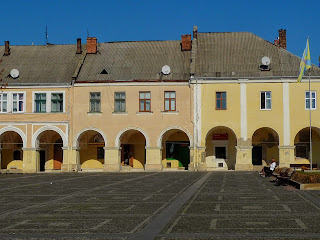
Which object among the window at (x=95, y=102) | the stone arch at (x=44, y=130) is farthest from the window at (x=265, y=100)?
the stone arch at (x=44, y=130)

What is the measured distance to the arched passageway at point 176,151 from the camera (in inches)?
1991

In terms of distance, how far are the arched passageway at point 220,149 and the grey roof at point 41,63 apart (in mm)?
14560

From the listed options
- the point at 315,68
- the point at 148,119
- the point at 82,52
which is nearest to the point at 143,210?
the point at 148,119

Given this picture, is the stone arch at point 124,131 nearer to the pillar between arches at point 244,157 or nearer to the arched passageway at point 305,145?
the pillar between arches at point 244,157

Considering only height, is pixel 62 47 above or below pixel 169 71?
above

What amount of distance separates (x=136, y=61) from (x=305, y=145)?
1788cm

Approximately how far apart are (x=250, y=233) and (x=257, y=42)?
42.0 meters

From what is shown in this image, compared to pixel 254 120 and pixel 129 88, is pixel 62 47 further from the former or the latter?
pixel 254 120

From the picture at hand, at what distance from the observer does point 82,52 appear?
5322 centimetres

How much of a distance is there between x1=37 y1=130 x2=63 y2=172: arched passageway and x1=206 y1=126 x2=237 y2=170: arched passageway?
14.5 meters

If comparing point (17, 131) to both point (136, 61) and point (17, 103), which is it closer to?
point (17, 103)

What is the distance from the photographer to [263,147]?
164 feet

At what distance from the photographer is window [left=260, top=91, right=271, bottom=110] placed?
1874 inches

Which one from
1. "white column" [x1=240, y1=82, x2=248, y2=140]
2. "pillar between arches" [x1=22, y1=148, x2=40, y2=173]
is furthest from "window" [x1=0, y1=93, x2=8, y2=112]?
"white column" [x1=240, y1=82, x2=248, y2=140]
